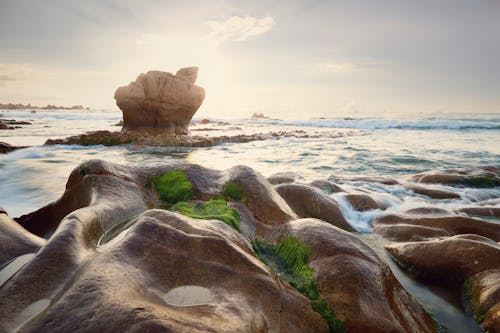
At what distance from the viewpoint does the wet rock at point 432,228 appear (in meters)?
4.89

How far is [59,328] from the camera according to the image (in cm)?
147

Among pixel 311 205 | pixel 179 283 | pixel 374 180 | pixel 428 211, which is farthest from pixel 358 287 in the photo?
pixel 374 180

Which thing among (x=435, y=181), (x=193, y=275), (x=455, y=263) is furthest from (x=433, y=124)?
(x=193, y=275)

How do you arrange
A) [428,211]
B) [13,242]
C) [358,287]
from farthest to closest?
[428,211]
[13,242]
[358,287]

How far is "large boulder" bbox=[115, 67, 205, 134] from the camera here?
2064cm

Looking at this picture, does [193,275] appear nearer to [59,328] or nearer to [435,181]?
[59,328]

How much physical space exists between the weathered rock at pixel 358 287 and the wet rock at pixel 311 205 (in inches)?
76.9

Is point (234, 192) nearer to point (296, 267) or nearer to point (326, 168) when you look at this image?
point (296, 267)

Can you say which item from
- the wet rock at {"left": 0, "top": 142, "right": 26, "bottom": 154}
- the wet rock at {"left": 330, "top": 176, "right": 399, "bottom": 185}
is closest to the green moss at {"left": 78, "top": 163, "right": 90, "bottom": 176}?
the wet rock at {"left": 330, "top": 176, "right": 399, "bottom": 185}

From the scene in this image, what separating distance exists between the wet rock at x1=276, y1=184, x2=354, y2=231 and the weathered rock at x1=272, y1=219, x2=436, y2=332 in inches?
76.9

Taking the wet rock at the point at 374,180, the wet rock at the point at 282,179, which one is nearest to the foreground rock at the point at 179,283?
the wet rock at the point at 282,179

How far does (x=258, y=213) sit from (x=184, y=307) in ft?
7.60

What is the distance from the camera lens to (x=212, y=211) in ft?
12.3

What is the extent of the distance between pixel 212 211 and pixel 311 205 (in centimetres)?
219
